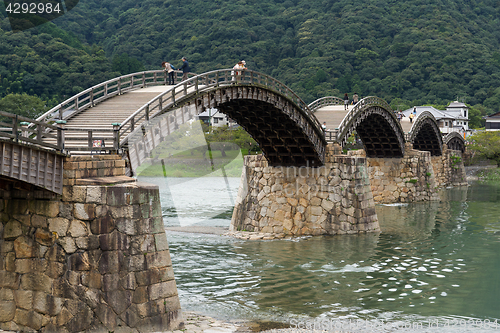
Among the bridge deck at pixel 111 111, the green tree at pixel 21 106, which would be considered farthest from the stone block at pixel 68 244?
the green tree at pixel 21 106

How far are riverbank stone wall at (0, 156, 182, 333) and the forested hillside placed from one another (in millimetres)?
68363

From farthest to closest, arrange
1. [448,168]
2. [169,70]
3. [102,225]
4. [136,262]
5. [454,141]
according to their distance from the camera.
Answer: [454,141] → [448,168] → [169,70] → [136,262] → [102,225]

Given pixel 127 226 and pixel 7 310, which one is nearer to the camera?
pixel 127 226

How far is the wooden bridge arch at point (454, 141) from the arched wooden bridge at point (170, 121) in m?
23.2

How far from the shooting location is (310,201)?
2639 centimetres

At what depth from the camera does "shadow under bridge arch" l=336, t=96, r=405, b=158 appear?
1329 inches

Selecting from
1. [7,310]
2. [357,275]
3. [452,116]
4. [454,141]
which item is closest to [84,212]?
[7,310]

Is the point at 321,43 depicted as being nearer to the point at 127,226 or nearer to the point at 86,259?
the point at 127,226

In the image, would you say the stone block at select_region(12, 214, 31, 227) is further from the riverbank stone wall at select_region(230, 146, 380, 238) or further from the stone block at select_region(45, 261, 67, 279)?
the riverbank stone wall at select_region(230, 146, 380, 238)

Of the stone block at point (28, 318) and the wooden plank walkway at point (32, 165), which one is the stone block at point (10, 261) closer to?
the stone block at point (28, 318)

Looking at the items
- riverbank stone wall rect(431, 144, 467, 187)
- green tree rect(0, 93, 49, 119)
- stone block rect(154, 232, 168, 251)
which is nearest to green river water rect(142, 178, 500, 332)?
stone block rect(154, 232, 168, 251)

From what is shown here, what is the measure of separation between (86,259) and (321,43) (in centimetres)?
9322

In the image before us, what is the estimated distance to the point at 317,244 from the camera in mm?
23578

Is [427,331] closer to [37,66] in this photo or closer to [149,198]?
[149,198]
